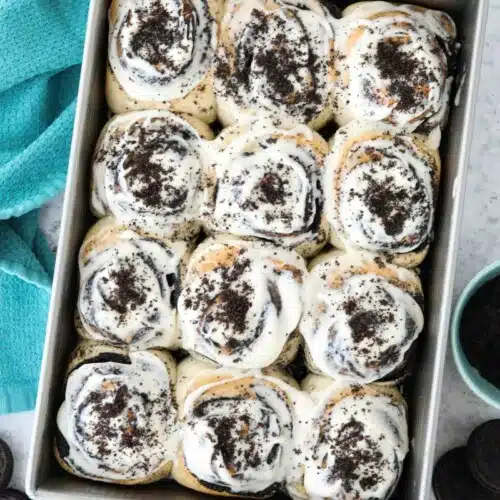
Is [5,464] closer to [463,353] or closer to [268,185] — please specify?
[268,185]

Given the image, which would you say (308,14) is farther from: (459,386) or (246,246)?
(459,386)

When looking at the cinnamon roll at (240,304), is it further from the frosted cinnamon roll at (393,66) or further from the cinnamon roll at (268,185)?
the frosted cinnamon roll at (393,66)

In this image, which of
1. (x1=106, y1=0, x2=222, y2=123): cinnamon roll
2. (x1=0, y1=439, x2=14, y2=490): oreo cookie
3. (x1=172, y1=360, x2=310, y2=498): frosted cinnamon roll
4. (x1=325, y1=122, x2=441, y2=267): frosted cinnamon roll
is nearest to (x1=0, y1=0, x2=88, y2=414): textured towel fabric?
(x1=0, y1=439, x2=14, y2=490): oreo cookie

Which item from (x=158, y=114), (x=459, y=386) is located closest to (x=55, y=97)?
(x=158, y=114)

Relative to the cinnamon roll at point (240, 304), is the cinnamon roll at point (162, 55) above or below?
above

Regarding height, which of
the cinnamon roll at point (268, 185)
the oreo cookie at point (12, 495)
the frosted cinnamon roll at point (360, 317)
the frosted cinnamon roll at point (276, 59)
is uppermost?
the frosted cinnamon roll at point (276, 59)

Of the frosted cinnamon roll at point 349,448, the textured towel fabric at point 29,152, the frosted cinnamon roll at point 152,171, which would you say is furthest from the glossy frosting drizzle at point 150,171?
the frosted cinnamon roll at point 349,448

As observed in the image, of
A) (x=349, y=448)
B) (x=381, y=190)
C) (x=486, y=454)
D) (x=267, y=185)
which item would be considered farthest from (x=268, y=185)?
(x=486, y=454)

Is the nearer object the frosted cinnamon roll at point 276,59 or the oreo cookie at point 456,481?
the frosted cinnamon roll at point 276,59
